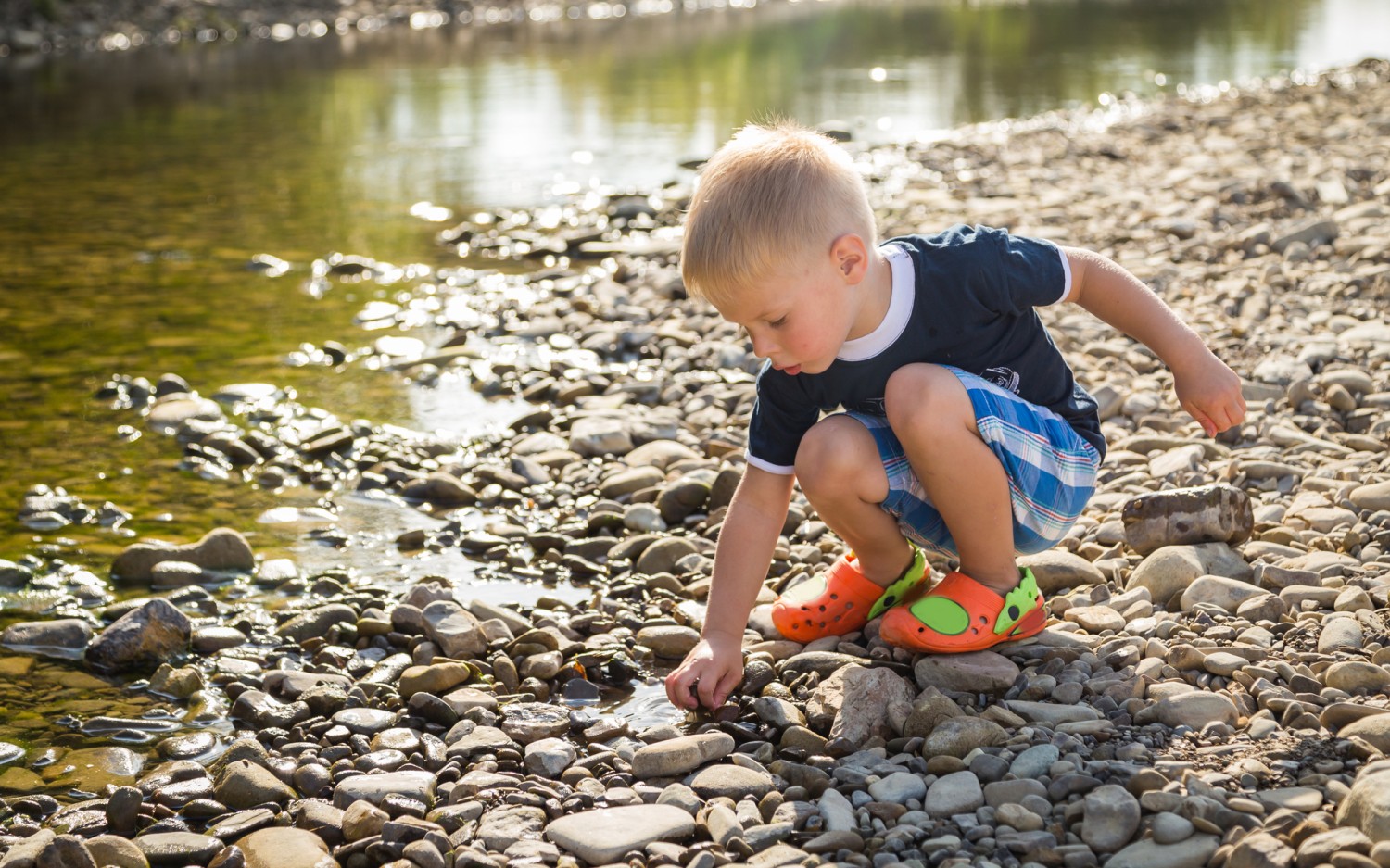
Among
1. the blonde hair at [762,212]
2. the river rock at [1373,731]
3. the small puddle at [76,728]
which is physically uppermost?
the blonde hair at [762,212]

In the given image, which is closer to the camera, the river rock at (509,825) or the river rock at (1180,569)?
the river rock at (509,825)

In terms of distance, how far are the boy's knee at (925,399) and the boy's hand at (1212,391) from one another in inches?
18.1

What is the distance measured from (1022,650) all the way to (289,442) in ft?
9.73

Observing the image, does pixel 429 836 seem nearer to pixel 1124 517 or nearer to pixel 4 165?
pixel 1124 517

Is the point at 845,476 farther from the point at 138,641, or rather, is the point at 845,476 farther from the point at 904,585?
the point at 138,641

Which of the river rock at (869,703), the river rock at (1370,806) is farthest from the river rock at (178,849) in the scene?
the river rock at (1370,806)

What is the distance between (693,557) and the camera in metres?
3.77

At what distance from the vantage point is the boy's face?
2658 mm

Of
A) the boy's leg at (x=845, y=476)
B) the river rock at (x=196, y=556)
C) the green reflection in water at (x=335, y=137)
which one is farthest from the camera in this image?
the green reflection in water at (x=335, y=137)

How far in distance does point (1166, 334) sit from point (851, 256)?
70cm

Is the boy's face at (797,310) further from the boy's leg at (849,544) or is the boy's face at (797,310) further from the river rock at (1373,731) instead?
the river rock at (1373,731)

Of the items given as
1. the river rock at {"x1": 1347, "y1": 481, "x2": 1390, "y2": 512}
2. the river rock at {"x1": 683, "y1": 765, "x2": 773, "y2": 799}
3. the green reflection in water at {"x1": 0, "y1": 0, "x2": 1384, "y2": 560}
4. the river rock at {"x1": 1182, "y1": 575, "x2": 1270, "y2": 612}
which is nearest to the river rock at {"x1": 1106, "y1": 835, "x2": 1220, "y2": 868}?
the river rock at {"x1": 683, "y1": 765, "x2": 773, "y2": 799}

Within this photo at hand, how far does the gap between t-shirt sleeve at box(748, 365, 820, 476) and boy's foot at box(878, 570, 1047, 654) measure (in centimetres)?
41

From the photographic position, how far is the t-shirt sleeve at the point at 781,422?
117 inches
